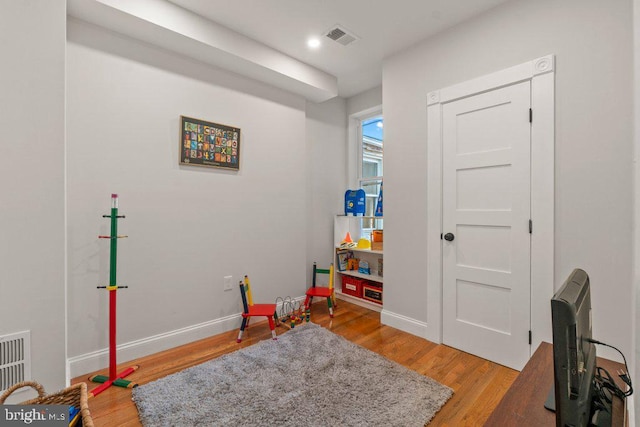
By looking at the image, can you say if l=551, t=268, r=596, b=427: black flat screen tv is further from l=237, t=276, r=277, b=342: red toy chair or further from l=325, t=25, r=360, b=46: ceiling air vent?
l=325, t=25, r=360, b=46: ceiling air vent

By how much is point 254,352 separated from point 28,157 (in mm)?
1937

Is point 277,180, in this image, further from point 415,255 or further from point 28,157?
point 28,157

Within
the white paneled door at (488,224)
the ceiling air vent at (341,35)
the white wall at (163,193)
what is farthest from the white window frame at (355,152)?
the white paneled door at (488,224)

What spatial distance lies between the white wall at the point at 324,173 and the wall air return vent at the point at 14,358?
2491mm

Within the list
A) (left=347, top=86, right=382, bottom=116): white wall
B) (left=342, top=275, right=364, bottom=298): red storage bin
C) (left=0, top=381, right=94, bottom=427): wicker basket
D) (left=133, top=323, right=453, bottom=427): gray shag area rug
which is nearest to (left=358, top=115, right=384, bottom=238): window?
(left=347, top=86, right=382, bottom=116): white wall

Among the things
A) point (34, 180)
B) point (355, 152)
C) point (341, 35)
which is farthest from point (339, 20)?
point (34, 180)

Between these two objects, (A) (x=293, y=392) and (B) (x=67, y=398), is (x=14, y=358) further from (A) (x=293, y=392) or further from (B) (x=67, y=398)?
(A) (x=293, y=392)

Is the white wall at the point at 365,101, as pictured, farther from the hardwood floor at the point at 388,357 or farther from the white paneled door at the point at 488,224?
the hardwood floor at the point at 388,357

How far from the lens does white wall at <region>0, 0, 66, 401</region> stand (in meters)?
1.55

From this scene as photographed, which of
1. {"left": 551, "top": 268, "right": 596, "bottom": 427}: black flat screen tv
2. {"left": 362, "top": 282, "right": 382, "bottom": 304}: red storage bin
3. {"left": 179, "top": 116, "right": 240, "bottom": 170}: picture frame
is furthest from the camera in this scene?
{"left": 362, "top": 282, "right": 382, "bottom": 304}: red storage bin

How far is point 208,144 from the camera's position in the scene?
262 centimetres

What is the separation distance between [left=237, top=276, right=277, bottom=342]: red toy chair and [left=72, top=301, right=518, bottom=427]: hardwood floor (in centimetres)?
15

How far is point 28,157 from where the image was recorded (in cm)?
160

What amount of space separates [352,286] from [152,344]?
2.18 metres
